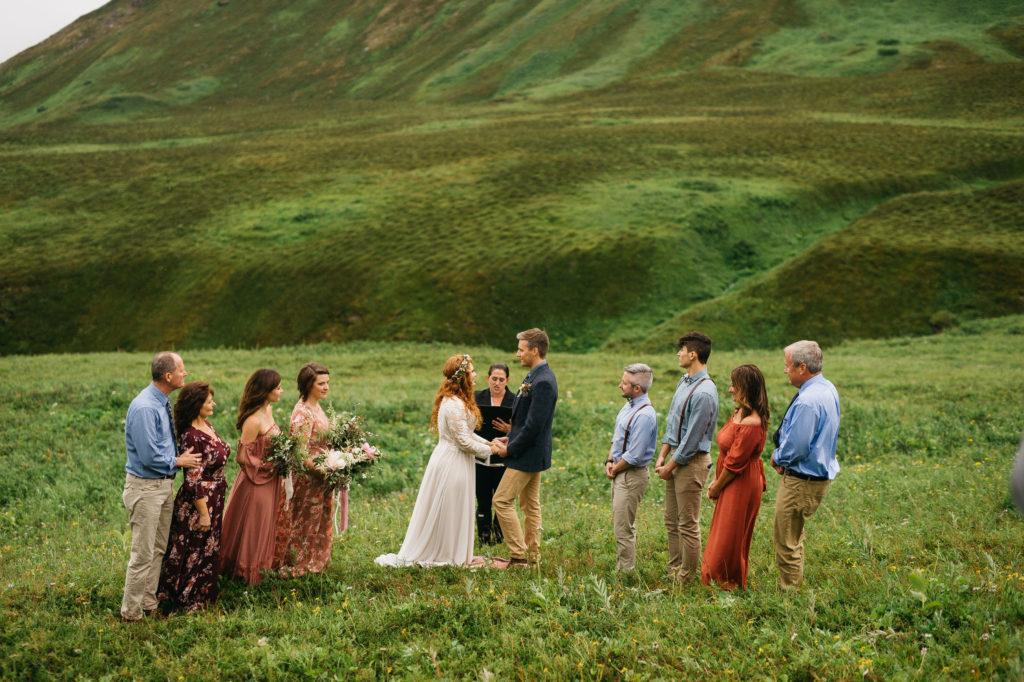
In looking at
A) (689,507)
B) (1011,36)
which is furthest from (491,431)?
(1011,36)

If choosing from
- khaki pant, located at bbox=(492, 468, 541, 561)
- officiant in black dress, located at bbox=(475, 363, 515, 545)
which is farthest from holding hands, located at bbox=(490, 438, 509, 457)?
officiant in black dress, located at bbox=(475, 363, 515, 545)

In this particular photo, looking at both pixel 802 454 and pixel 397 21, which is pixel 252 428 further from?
pixel 397 21

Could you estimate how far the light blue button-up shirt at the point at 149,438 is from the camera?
8062 mm

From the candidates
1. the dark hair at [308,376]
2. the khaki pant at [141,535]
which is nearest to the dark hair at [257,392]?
the dark hair at [308,376]

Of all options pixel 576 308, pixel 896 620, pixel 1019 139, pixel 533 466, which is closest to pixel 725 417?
pixel 533 466

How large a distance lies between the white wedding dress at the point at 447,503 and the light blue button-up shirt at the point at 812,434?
4021mm

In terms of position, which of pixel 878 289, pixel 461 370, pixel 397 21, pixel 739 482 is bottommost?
pixel 878 289

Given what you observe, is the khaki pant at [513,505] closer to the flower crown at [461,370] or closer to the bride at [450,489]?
the bride at [450,489]

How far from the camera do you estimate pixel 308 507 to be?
31.6ft

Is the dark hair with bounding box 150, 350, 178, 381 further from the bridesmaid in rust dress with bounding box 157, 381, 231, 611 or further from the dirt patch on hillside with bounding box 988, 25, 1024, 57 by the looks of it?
the dirt patch on hillside with bounding box 988, 25, 1024, 57

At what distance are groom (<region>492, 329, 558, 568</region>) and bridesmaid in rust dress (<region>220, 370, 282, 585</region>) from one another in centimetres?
305

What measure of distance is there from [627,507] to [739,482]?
62.7 inches

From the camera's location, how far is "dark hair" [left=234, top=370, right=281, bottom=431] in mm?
9008

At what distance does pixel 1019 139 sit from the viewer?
60000 millimetres
